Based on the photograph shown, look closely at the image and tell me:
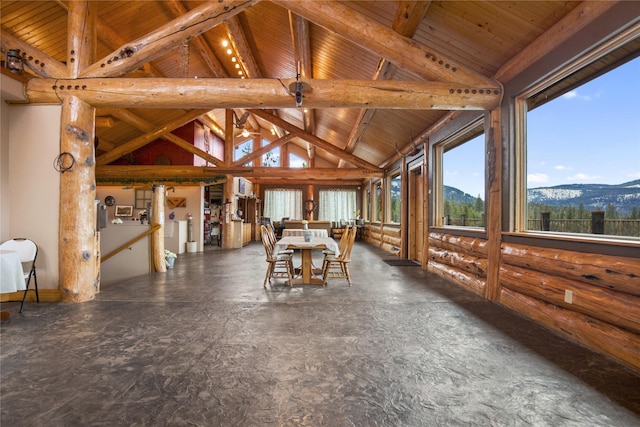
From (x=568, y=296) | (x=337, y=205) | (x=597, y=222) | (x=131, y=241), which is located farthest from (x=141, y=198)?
(x=597, y=222)

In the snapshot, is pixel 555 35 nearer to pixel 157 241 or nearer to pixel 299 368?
pixel 299 368

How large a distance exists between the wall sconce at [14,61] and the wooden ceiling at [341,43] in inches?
5.6

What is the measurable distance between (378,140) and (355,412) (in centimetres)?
778

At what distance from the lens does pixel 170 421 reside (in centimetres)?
161

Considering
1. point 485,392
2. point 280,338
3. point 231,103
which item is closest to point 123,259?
point 231,103

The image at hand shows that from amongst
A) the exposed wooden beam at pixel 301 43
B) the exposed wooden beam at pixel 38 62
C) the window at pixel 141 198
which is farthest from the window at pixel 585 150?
the window at pixel 141 198

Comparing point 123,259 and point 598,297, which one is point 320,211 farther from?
point 598,297

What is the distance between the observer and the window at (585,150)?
2459mm

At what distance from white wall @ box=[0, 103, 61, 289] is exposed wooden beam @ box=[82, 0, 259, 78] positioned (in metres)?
0.91

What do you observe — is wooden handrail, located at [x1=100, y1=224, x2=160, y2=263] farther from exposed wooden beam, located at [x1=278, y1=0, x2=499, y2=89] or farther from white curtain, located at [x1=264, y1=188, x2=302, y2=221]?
white curtain, located at [x1=264, y1=188, x2=302, y2=221]

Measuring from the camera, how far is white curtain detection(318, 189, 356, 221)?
1592 cm

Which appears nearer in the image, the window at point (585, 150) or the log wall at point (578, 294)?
the log wall at point (578, 294)

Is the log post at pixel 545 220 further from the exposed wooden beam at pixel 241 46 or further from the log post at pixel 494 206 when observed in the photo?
the exposed wooden beam at pixel 241 46

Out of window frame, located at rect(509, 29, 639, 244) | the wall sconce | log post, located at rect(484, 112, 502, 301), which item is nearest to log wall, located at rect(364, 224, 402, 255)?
log post, located at rect(484, 112, 502, 301)
